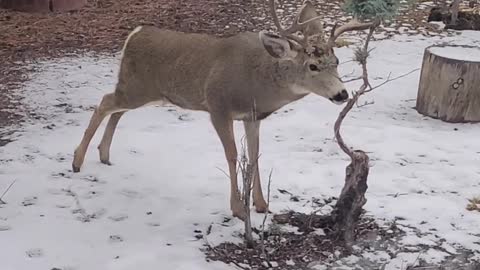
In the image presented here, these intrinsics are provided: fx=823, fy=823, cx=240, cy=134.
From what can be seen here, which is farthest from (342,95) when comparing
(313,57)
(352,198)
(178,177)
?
(178,177)

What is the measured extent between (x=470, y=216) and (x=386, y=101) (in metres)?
2.50

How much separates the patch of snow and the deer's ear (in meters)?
2.91

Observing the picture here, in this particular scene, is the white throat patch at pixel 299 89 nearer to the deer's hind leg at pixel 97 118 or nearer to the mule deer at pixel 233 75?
the mule deer at pixel 233 75

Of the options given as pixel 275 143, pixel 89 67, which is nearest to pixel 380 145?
pixel 275 143

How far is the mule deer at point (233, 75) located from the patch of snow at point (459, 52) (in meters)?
2.45

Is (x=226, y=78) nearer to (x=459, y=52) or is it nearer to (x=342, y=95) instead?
(x=342, y=95)

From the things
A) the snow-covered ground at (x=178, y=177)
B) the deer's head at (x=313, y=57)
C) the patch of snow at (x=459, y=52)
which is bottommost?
the snow-covered ground at (x=178, y=177)

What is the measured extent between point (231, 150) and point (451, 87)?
282 centimetres

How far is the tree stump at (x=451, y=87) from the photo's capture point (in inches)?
264

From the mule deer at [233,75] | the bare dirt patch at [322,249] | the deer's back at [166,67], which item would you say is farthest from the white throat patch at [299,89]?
the bare dirt patch at [322,249]

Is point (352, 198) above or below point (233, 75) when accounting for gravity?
below

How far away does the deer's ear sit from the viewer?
4.24 metres

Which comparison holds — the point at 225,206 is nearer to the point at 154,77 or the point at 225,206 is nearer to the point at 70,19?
the point at 154,77

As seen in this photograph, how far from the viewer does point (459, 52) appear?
7.03 metres
